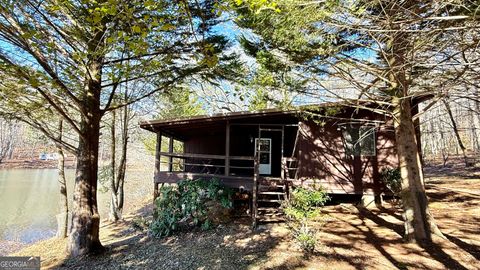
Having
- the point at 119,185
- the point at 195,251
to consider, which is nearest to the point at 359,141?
the point at 195,251

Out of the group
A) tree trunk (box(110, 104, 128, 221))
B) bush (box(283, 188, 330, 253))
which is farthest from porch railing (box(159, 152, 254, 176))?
tree trunk (box(110, 104, 128, 221))

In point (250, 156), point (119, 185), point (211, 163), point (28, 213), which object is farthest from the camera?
point (28, 213)

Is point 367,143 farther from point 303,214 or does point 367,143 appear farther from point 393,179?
point 303,214

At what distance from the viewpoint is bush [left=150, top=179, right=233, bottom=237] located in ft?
25.6

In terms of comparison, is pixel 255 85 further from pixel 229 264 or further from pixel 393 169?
pixel 393 169

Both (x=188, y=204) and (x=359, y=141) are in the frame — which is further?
(x=359, y=141)

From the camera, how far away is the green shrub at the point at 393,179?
823 centimetres

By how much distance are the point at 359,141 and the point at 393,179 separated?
157cm

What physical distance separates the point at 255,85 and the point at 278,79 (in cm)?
73

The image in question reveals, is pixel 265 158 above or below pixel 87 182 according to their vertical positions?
above

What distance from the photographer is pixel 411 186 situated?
5812mm

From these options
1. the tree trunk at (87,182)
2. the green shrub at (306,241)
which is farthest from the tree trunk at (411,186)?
the tree trunk at (87,182)

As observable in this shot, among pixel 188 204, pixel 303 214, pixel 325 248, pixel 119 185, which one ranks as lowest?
pixel 325 248

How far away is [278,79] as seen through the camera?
6020 mm
